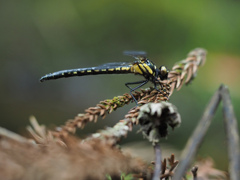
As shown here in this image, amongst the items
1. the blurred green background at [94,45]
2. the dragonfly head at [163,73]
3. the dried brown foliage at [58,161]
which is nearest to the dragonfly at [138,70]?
the dragonfly head at [163,73]

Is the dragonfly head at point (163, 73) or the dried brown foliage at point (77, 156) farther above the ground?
the dragonfly head at point (163, 73)

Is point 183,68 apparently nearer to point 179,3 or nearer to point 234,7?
point 179,3

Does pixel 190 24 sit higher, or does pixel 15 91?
pixel 190 24

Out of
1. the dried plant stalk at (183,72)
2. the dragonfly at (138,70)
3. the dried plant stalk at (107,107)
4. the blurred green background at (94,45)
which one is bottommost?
the dried plant stalk at (107,107)

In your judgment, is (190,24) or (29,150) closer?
(29,150)

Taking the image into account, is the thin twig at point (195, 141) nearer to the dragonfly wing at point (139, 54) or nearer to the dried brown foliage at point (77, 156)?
the dried brown foliage at point (77, 156)

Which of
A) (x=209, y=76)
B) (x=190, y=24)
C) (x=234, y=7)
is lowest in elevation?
(x=209, y=76)

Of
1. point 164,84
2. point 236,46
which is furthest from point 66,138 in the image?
point 236,46

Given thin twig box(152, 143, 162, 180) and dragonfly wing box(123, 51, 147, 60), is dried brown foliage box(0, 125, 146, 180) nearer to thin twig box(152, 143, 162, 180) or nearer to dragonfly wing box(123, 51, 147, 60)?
thin twig box(152, 143, 162, 180)
